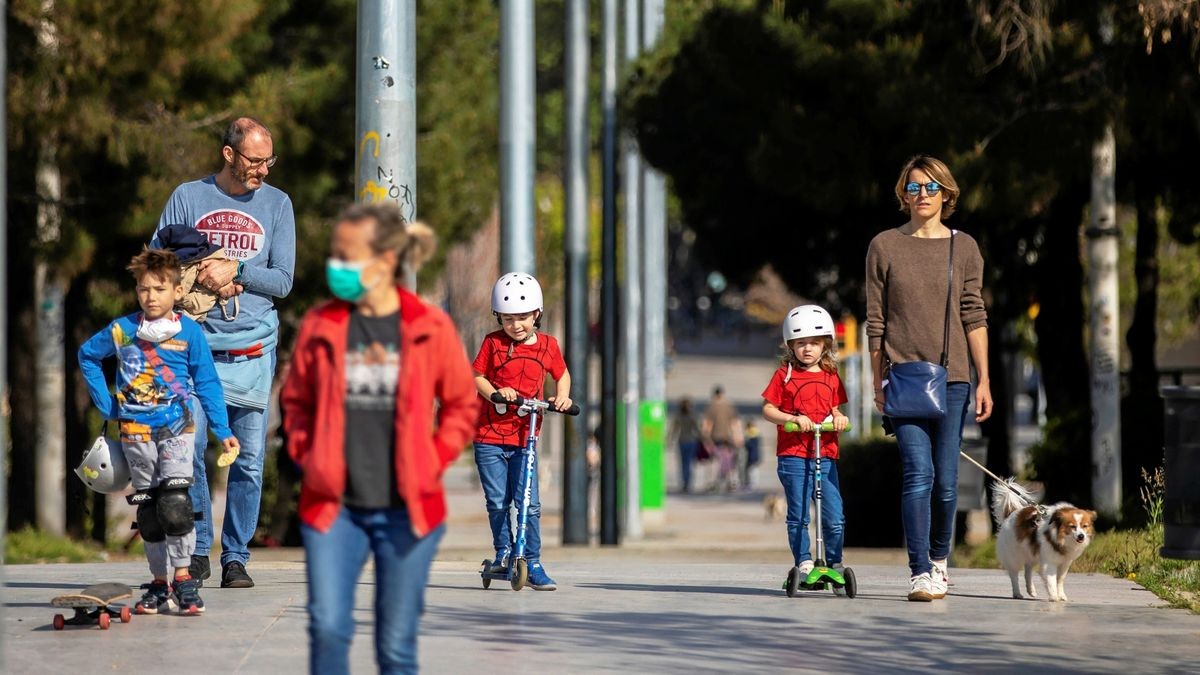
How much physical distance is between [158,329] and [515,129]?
367 inches

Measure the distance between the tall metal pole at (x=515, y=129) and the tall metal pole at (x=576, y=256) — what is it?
482 centimetres

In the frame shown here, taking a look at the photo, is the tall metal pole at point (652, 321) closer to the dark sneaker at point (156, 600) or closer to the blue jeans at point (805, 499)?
the blue jeans at point (805, 499)

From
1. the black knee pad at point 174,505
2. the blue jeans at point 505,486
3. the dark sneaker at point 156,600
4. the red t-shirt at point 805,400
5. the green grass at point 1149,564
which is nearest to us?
the black knee pad at point 174,505

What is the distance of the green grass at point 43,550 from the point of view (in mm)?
15492

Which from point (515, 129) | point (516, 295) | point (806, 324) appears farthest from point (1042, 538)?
point (515, 129)

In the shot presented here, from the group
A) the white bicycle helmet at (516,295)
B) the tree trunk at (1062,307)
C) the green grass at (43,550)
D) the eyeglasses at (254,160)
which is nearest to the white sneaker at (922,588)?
the white bicycle helmet at (516,295)

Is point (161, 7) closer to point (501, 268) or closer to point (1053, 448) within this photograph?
point (501, 268)

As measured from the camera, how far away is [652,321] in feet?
91.1

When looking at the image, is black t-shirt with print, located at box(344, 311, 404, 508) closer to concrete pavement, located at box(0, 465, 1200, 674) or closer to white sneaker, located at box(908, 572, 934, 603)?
concrete pavement, located at box(0, 465, 1200, 674)

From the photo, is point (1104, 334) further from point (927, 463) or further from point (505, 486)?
point (505, 486)

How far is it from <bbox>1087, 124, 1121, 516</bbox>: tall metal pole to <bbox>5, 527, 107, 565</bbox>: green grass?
27.0ft

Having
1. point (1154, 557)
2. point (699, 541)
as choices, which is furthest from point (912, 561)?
point (699, 541)

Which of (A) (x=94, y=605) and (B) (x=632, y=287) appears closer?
(A) (x=94, y=605)

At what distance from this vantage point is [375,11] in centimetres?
946
